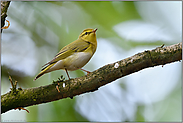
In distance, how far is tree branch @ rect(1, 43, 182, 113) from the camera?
231 centimetres

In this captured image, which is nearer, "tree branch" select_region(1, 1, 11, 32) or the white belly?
"tree branch" select_region(1, 1, 11, 32)

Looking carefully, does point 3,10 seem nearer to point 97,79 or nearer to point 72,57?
point 72,57

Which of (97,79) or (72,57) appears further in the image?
(72,57)

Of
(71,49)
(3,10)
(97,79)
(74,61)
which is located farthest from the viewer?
(71,49)

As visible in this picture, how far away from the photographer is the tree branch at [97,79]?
2309mm

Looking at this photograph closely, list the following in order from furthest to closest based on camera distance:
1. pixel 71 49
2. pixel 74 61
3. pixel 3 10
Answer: pixel 71 49
pixel 74 61
pixel 3 10

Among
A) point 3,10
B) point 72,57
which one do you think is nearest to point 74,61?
point 72,57

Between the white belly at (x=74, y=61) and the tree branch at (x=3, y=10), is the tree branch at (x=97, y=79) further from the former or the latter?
the tree branch at (x=3, y=10)

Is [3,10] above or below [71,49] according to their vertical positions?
above

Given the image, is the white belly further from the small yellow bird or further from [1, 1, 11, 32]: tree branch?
[1, 1, 11, 32]: tree branch

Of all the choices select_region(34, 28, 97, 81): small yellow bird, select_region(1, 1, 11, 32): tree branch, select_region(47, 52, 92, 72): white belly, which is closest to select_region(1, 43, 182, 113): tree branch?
select_region(34, 28, 97, 81): small yellow bird

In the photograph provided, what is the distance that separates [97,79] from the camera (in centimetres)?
251

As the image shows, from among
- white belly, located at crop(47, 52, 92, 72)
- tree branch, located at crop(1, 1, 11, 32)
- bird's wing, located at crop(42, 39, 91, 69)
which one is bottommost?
white belly, located at crop(47, 52, 92, 72)

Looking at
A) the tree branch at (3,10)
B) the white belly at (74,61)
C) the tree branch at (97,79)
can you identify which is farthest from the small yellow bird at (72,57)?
the tree branch at (3,10)
